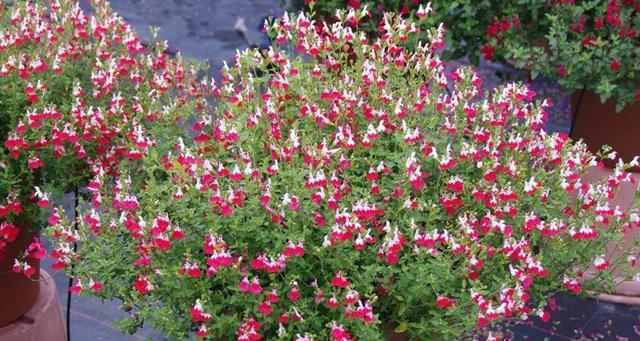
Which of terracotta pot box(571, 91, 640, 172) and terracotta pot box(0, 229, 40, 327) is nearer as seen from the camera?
terracotta pot box(0, 229, 40, 327)

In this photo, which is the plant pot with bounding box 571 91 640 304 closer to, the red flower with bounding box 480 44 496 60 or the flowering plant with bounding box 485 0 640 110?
the flowering plant with bounding box 485 0 640 110

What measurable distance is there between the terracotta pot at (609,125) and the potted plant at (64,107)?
1792 millimetres

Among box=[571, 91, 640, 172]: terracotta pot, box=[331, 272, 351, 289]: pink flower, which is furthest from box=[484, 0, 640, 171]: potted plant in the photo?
box=[331, 272, 351, 289]: pink flower

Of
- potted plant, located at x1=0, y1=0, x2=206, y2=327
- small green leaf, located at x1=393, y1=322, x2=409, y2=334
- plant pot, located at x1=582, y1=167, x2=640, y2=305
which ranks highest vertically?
plant pot, located at x1=582, y1=167, x2=640, y2=305

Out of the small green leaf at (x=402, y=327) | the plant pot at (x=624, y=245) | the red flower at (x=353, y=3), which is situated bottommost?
Answer: the small green leaf at (x=402, y=327)

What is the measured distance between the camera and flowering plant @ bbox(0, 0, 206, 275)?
2518mm

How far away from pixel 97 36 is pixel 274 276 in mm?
1258

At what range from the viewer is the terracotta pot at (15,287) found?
9.17 feet

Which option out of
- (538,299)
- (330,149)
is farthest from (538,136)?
(330,149)

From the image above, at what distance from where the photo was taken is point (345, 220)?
203 cm

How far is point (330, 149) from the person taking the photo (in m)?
2.29

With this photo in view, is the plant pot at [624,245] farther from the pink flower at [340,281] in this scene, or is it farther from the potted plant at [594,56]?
the pink flower at [340,281]

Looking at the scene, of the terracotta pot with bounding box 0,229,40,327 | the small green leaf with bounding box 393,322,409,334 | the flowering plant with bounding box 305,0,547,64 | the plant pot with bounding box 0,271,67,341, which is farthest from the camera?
the flowering plant with bounding box 305,0,547,64

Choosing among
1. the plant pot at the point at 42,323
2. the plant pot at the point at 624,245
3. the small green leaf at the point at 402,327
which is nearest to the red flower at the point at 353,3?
the plant pot at the point at 624,245
